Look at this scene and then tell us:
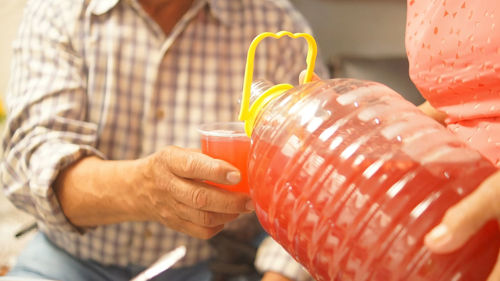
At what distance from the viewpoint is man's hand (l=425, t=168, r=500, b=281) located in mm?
374

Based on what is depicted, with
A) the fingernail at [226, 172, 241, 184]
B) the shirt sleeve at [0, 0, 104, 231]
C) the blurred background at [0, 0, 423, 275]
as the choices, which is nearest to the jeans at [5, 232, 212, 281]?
the shirt sleeve at [0, 0, 104, 231]

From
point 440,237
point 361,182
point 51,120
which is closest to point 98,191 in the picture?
point 51,120

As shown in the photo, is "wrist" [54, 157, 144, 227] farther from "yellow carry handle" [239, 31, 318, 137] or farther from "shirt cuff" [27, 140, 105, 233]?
"yellow carry handle" [239, 31, 318, 137]

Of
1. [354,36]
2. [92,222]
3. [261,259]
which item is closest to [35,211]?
[92,222]

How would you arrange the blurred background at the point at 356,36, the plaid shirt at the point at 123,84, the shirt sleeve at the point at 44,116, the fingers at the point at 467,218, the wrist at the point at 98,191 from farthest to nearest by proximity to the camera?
the blurred background at the point at 356,36 < the plaid shirt at the point at 123,84 < the shirt sleeve at the point at 44,116 < the wrist at the point at 98,191 < the fingers at the point at 467,218

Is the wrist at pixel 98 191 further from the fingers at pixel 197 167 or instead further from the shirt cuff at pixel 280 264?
the shirt cuff at pixel 280 264

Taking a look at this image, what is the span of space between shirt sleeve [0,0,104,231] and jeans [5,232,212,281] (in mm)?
150

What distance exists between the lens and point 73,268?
1.23m

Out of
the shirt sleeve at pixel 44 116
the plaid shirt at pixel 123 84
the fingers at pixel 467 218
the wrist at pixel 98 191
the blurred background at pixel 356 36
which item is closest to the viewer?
the fingers at pixel 467 218

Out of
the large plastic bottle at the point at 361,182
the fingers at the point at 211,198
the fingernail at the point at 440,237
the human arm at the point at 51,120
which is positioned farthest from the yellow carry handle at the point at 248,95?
the human arm at the point at 51,120

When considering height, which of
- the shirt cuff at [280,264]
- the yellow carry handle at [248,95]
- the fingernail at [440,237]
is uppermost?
the yellow carry handle at [248,95]

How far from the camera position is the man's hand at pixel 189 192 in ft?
2.28

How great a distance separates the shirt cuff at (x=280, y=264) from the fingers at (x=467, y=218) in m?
0.67

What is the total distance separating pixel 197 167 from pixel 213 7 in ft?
2.34
